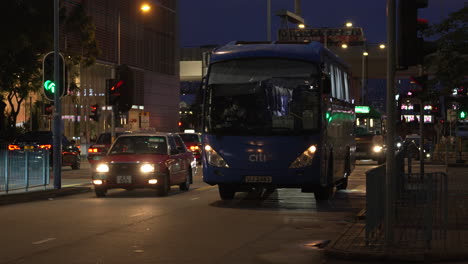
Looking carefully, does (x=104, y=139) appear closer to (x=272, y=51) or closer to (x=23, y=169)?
(x=23, y=169)

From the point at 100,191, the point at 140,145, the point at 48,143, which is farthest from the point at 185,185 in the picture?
the point at 48,143

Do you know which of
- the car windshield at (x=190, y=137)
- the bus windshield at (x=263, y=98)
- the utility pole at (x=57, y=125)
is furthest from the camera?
the car windshield at (x=190, y=137)

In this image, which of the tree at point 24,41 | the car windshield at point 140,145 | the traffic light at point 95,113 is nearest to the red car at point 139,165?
the car windshield at point 140,145

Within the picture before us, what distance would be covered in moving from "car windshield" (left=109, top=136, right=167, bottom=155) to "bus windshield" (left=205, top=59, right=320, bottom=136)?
10.6 feet

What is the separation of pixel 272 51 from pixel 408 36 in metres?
9.23

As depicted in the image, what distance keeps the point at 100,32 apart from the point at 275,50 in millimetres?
50792

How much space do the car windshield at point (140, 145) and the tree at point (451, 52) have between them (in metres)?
7.54

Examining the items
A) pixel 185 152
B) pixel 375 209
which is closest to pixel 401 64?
pixel 375 209

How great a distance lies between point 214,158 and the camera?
20.8m

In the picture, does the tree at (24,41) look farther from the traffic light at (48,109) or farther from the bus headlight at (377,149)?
the bus headlight at (377,149)

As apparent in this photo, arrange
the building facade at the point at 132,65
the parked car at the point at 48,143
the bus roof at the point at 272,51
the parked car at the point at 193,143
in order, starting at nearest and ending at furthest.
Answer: the bus roof at the point at 272,51
the parked car at the point at 48,143
the parked car at the point at 193,143
the building facade at the point at 132,65

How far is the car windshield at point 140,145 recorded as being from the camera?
23.8m

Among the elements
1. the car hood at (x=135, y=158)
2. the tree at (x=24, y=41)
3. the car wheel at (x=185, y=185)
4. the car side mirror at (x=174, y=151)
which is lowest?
the car wheel at (x=185, y=185)

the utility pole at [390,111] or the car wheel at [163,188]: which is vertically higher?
the utility pole at [390,111]
